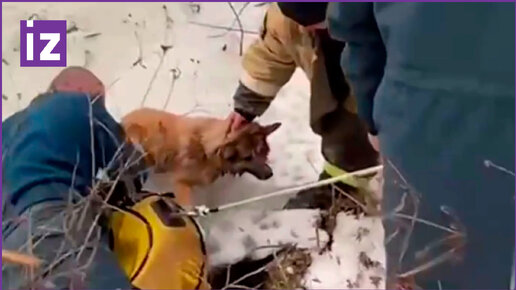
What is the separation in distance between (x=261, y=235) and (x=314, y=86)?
0.67 feet

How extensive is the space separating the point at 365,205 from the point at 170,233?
311 millimetres

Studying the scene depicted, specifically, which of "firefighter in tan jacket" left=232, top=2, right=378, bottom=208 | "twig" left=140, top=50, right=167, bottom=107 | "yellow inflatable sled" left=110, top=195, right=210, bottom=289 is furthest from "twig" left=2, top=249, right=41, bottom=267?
"twig" left=140, top=50, right=167, bottom=107

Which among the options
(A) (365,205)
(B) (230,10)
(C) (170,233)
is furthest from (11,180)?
(B) (230,10)

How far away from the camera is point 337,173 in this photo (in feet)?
4.16

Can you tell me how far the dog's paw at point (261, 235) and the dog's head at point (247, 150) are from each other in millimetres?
59

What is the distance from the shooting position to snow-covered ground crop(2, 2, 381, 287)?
1.36m

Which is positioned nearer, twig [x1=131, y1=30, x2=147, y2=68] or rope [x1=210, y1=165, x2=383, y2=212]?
rope [x1=210, y1=165, x2=383, y2=212]

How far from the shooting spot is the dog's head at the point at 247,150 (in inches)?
48.8

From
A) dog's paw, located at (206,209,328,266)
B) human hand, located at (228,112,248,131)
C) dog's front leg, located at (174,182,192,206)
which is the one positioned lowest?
dog's paw, located at (206,209,328,266)

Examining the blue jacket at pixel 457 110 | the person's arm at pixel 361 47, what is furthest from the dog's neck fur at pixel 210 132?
the blue jacket at pixel 457 110

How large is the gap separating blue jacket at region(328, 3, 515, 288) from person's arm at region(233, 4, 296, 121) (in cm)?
36

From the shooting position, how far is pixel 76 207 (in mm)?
978

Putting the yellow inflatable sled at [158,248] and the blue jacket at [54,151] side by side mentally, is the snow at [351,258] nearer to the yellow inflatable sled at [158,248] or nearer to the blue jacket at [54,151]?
the yellow inflatable sled at [158,248]

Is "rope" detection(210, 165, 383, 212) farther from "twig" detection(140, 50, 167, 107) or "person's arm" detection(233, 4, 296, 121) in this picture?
"twig" detection(140, 50, 167, 107)
